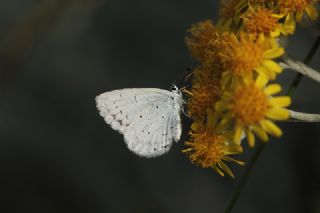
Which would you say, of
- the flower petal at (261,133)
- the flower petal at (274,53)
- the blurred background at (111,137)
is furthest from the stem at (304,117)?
the blurred background at (111,137)

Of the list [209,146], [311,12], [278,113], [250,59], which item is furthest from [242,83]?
[311,12]

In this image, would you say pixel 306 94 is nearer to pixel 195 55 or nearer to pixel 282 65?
pixel 195 55

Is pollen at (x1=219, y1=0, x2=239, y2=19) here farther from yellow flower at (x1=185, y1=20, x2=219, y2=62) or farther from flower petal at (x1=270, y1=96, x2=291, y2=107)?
flower petal at (x1=270, y1=96, x2=291, y2=107)

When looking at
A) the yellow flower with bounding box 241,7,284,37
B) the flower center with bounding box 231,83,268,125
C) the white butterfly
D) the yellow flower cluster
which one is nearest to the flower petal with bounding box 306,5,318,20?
the yellow flower cluster

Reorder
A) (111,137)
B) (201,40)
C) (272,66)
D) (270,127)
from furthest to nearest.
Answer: (111,137)
(201,40)
(272,66)
(270,127)

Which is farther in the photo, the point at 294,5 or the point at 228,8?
the point at 228,8

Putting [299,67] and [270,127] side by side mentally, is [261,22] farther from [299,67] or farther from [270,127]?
[270,127]

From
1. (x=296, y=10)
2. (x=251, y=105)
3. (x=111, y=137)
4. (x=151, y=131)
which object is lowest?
(x=111, y=137)

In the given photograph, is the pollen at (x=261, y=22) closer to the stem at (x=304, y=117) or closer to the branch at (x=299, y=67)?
the branch at (x=299, y=67)
